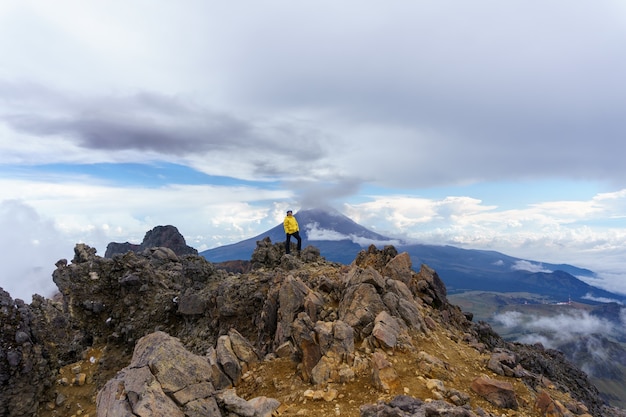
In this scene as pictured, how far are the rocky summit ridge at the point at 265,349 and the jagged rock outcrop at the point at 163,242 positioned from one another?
7126 cm

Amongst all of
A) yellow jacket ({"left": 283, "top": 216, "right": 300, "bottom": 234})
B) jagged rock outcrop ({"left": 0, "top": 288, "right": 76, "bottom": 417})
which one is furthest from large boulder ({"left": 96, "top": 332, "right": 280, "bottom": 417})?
yellow jacket ({"left": 283, "top": 216, "right": 300, "bottom": 234})

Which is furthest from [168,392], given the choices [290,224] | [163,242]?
[163,242]

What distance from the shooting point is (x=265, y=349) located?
2817cm

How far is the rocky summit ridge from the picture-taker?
646 inches

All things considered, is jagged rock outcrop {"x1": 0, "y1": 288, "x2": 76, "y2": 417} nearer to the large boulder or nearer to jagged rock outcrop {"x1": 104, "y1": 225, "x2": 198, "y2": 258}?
the large boulder

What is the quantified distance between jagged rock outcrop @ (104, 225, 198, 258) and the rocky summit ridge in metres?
71.3

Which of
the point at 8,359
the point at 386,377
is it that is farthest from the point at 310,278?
the point at 8,359

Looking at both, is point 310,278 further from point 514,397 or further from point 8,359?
point 8,359

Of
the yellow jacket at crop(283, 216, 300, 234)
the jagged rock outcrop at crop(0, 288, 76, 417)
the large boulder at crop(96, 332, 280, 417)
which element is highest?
the yellow jacket at crop(283, 216, 300, 234)

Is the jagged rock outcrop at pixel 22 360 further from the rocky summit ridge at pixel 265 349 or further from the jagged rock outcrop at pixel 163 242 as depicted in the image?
the jagged rock outcrop at pixel 163 242

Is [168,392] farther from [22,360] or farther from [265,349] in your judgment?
[22,360]

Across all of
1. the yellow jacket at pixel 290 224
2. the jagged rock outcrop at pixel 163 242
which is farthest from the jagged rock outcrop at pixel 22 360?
the jagged rock outcrop at pixel 163 242

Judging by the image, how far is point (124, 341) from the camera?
39531mm

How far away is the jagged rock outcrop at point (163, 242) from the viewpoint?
118875 millimetres
